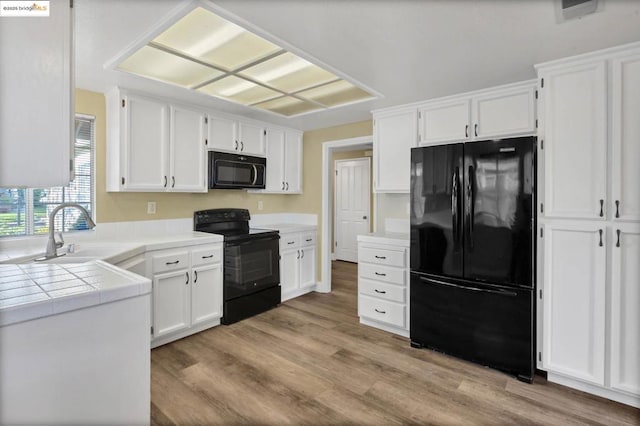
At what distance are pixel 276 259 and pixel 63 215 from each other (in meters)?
2.12

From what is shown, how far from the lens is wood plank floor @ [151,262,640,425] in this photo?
1979mm

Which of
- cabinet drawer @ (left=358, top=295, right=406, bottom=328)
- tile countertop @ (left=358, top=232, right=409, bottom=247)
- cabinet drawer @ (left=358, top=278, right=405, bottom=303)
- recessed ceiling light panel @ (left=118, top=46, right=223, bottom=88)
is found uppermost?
recessed ceiling light panel @ (left=118, top=46, right=223, bottom=88)

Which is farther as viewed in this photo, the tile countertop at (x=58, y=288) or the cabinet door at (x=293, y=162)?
the cabinet door at (x=293, y=162)

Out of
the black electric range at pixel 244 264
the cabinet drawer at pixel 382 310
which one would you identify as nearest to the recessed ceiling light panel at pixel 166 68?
the black electric range at pixel 244 264

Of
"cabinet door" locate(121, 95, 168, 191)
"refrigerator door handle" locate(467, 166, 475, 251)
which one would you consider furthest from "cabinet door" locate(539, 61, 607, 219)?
"cabinet door" locate(121, 95, 168, 191)

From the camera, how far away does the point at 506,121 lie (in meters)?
2.78

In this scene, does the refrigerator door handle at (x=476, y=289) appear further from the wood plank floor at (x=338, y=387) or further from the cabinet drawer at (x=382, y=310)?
the wood plank floor at (x=338, y=387)

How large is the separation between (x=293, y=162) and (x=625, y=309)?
12.3 ft

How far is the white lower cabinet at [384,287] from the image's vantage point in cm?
312

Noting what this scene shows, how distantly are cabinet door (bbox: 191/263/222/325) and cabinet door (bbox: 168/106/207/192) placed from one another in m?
0.88

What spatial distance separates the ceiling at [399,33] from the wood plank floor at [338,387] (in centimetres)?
233

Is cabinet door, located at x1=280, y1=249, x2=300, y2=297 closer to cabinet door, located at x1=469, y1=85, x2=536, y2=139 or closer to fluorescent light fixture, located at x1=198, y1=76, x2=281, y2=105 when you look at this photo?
fluorescent light fixture, located at x1=198, y1=76, x2=281, y2=105

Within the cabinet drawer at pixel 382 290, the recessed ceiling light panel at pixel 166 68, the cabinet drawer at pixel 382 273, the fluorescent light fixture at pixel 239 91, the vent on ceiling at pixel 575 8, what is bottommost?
the cabinet drawer at pixel 382 290

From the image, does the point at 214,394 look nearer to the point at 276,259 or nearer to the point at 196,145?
the point at 276,259
